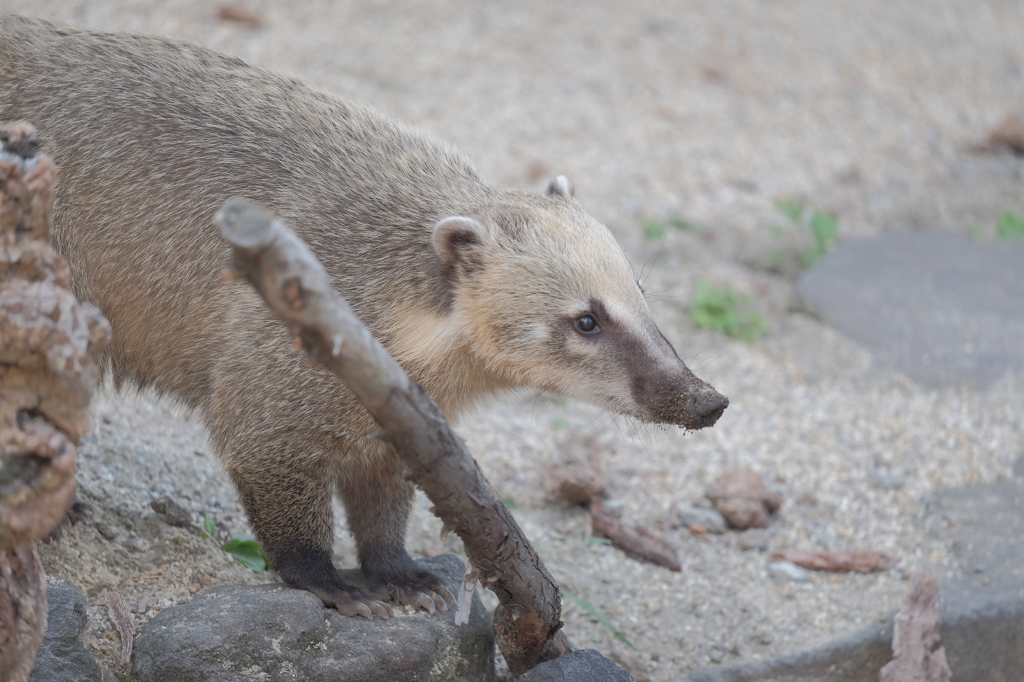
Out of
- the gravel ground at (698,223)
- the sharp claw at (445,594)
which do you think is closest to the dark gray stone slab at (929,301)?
the gravel ground at (698,223)

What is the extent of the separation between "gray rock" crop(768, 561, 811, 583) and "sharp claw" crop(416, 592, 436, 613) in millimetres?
2251

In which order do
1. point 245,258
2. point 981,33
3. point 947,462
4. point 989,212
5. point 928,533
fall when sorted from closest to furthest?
point 245,258
point 928,533
point 947,462
point 989,212
point 981,33

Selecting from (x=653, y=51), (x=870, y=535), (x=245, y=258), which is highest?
(x=245, y=258)

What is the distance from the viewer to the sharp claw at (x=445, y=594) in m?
4.84

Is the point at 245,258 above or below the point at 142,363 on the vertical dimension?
above

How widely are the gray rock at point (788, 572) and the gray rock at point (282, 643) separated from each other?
226 cm

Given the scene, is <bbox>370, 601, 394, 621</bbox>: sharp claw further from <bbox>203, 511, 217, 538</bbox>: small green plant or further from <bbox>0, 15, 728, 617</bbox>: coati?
<bbox>203, 511, 217, 538</bbox>: small green plant

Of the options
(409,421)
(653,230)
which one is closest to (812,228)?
(653,230)

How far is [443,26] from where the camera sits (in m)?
11.3

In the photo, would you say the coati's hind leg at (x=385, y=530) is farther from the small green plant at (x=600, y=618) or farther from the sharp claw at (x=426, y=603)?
the small green plant at (x=600, y=618)

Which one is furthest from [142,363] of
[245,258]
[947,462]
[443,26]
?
[443,26]

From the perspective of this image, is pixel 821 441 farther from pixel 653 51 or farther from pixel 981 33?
pixel 981 33

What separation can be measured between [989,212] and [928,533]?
550 cm

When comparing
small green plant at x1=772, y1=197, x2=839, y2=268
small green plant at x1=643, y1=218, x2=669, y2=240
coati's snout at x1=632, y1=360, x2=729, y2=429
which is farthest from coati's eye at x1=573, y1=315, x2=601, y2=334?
small green plant at x1=772, y1=197, x2=839, y2=268
